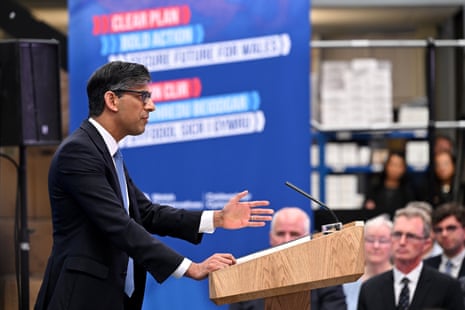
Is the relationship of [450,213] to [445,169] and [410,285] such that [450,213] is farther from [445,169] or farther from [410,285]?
[445,169]

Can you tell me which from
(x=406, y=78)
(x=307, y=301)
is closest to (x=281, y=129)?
(x=307, y=301)

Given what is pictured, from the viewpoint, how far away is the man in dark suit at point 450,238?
18.5ft

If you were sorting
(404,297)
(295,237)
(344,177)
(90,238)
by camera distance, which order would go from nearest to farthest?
(90,238) → (404,297) → (295,237) → (344,177)

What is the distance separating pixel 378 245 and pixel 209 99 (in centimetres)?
122

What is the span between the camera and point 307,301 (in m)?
3.15

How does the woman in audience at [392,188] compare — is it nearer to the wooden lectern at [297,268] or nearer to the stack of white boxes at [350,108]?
the stack of white boxes at [350,108]

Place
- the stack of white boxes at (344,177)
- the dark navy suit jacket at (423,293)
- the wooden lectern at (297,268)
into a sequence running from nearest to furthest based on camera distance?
1. the wooden lectern at (297,268)
2. the dark navy suit jacket at (423,293)
3. the stack of white boxes at (344,177)


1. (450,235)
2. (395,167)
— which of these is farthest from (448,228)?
(395,167)

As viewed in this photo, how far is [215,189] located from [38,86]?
1.10 meters

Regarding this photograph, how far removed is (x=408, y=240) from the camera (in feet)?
16.7

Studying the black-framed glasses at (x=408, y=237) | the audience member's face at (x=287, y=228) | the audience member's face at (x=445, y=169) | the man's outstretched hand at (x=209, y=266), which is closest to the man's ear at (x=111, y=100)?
the man's outstretched hand at (x=209, y=266)

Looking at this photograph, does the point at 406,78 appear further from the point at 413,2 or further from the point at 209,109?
the point at 209,109

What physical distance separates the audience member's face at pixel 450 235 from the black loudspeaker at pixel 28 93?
2.15 m

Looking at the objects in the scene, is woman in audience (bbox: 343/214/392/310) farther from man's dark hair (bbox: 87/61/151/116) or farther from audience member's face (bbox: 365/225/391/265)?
man's dark hair (bbox: 87/61/151/116)
